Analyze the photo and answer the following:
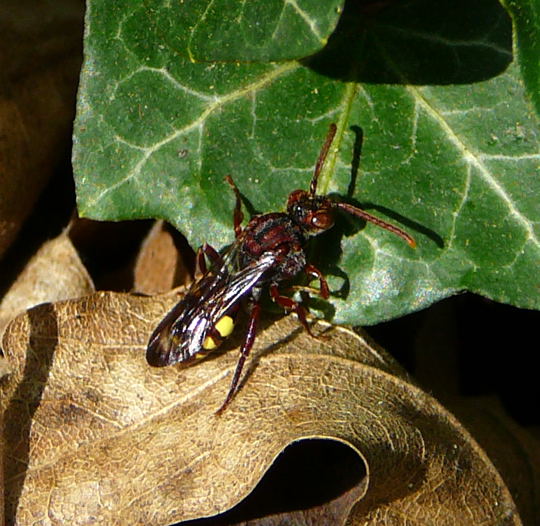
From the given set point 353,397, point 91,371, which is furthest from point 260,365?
point 91,371

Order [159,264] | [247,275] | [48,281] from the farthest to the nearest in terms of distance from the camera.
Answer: [159,264] < [48,281] < [247,275]

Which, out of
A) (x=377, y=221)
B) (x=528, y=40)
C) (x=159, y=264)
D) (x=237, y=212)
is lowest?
(x=159, y=264)

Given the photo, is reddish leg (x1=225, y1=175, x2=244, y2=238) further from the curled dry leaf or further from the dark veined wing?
the curled dry leaf

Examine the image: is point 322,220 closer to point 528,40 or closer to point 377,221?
point 377,221

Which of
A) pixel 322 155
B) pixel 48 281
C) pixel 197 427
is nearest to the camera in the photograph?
pixel 197 427

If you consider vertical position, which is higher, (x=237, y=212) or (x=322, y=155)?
(x=322, y=155)

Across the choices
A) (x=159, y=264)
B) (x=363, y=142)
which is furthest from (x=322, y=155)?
(x=159, y=264)

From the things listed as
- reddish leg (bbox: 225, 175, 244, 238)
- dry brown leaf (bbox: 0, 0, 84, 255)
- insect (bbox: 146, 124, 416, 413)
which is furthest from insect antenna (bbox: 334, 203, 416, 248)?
dry brown leaf (bbox: 0, 0, 84, 255)
